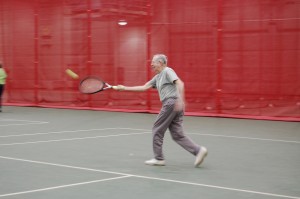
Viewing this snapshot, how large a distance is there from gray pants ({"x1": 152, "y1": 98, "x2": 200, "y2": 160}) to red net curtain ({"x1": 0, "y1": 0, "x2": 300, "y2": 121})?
8470 mm

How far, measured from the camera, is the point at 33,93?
838 inches

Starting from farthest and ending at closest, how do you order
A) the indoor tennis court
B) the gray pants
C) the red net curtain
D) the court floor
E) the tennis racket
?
the red net curtain
the tennis racket
the gray pants
the indoor tennis court
the court floor

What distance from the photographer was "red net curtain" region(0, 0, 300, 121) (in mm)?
16188

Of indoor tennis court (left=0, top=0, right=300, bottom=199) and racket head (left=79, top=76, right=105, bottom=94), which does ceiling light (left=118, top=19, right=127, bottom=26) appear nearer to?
indoor tennis court (left=0, top=0, right=300, bottom=199)

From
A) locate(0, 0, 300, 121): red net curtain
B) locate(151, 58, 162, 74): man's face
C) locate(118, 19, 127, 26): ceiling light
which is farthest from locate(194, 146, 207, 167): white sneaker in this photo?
locate(118, 19, 127, 26): ceiling light

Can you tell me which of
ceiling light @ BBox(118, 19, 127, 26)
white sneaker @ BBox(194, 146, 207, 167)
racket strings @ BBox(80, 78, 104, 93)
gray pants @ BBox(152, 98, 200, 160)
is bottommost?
white sneaker @ BBox(194, 146, 207, 167)

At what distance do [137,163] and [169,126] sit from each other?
2.56 feet

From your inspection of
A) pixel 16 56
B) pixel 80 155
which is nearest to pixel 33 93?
pixel 16 56

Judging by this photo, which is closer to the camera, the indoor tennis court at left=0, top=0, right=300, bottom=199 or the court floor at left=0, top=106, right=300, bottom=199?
the court floor at left=0, top=106, right=300, bottom=199

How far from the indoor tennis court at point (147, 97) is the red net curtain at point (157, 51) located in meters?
0.04

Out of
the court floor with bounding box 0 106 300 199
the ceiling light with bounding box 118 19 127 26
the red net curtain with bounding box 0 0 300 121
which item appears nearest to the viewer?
the court floor with bounding box 0 106 300 199

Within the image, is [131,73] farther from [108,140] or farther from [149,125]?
[108,140]

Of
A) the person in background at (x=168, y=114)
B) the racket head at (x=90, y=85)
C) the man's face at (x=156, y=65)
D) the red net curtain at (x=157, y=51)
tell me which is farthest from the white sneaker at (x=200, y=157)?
the red net curtain at (x=157, y=51)

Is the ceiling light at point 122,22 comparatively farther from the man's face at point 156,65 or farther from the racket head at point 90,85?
the man's face at point 156,65
